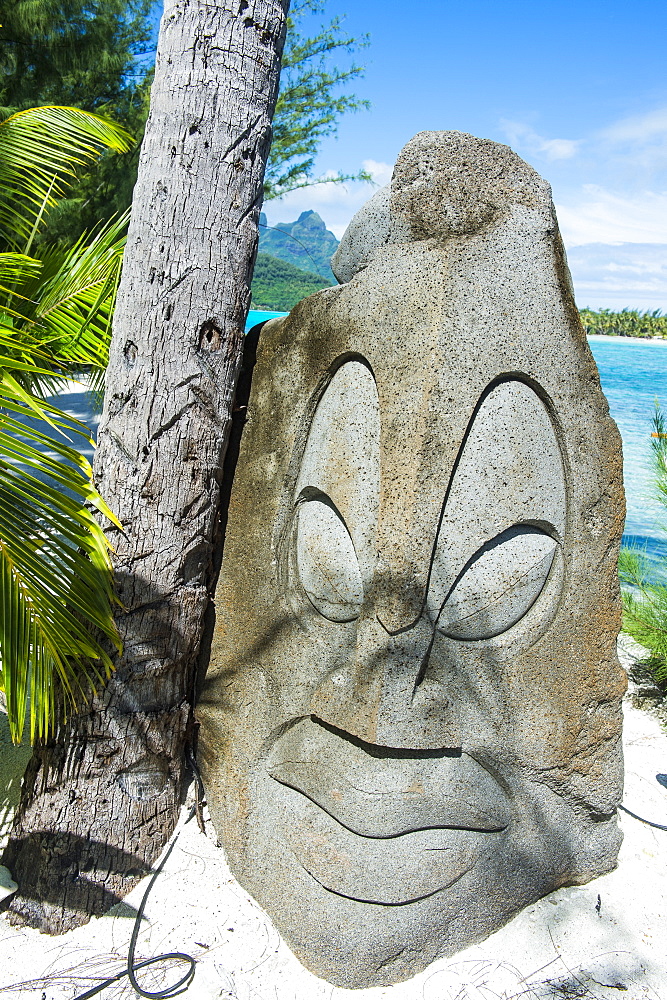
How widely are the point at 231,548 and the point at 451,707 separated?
797mm

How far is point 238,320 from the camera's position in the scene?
207 centimetres

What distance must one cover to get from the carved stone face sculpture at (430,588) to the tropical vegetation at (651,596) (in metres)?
1.57

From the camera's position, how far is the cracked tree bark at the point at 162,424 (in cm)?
194

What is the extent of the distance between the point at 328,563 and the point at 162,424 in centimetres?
59

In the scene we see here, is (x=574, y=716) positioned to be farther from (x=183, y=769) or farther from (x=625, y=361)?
(x=625, y=361)

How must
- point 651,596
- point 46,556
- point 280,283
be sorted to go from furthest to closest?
point 280,283 → point 651,596 → point 46,556

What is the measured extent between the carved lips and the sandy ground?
0.26 meters

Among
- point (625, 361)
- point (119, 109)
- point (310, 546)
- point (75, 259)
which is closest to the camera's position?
point (310, 546)

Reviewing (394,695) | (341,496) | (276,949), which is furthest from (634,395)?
(276,949)

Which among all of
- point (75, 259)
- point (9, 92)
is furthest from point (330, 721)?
point (9, 92)

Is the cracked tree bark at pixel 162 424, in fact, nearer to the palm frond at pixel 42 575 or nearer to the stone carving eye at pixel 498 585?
the palm frond at pixel 42 575

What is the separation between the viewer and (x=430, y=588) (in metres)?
1.86

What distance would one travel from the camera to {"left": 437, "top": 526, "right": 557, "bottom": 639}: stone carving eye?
190 cm

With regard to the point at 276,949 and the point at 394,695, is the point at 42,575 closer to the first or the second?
the point at 394,695
